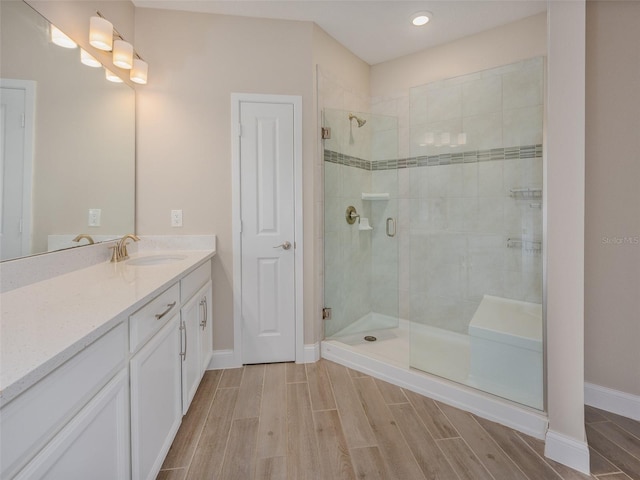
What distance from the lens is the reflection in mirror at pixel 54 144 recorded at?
1.20 m

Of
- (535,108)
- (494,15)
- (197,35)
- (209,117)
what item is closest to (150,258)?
(209,117)

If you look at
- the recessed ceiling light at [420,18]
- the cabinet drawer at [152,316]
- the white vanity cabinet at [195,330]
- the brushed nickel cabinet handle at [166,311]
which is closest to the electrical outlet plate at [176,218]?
the white vanity cabinet at [195,330]

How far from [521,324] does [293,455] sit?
154 centimetres

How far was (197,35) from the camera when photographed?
2299 mm

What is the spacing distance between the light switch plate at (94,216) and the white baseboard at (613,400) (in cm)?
321

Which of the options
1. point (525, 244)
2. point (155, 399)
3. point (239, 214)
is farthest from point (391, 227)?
point (155, 399)

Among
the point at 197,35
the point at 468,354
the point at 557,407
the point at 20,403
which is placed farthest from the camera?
the point at 197,35

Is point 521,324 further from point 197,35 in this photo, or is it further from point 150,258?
point 197,35

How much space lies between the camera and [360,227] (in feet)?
9.69

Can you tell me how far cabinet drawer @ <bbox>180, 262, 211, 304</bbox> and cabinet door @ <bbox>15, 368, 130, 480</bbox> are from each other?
0.66 metres

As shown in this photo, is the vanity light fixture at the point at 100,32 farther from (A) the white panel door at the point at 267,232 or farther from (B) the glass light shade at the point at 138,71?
(A) the white panel door at the point at 267,232

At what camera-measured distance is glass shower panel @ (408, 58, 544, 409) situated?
1884 mm

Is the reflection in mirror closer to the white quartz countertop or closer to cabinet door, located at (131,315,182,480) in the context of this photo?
the white quartz countertop

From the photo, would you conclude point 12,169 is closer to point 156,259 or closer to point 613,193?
point 156,259
